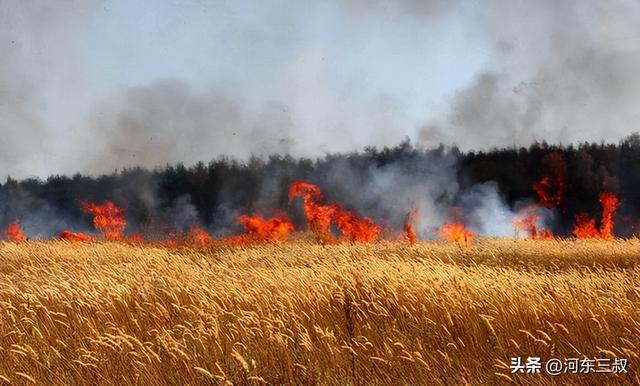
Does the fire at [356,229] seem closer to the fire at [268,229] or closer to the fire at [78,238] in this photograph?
the fire at [268,229]

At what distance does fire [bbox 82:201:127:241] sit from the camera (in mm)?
37297

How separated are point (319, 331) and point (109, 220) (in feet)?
126

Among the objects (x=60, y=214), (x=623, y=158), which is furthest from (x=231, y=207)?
(x=623, y=158)

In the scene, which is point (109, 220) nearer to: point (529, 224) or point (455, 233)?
point (455, 233)

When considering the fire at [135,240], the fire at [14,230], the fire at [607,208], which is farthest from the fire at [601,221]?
the fire at [14,230]

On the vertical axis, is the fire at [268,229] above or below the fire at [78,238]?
below

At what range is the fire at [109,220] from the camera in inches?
1468

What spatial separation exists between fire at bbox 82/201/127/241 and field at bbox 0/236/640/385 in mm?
27026

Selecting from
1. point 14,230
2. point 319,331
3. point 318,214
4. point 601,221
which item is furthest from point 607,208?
point 14,230

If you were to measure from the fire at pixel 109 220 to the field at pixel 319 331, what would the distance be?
88.7 feet

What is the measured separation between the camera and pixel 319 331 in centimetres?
530

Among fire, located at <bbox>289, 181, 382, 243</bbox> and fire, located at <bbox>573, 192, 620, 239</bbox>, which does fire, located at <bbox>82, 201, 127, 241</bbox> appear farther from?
fire, located at <bbox>573, 192, 620, 239</bbox>

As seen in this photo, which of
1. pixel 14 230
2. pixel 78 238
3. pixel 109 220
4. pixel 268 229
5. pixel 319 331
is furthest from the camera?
pixel 14 230

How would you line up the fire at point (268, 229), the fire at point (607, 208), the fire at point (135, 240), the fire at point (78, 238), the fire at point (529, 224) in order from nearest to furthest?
the fire at point (78, 238), the fire at point (135, 240), the fire at point (268, 229), the fire at point (529, 224), the fire at point (607, 208)
